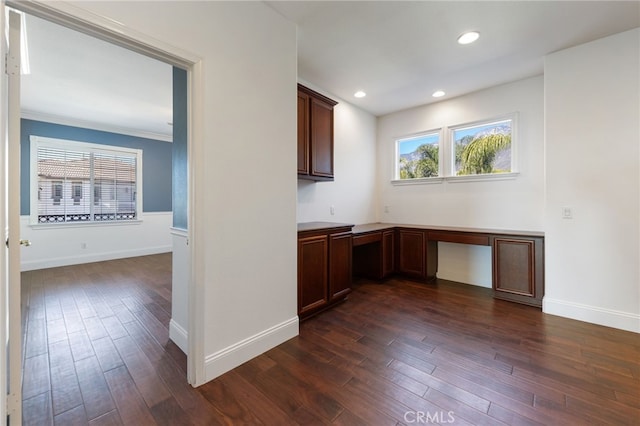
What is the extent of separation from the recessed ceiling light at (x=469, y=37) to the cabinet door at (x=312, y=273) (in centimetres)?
237

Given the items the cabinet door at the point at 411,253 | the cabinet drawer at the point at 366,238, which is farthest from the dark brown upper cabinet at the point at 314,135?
the cabinet door at the point at 411,253

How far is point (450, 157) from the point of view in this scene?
4043 mm

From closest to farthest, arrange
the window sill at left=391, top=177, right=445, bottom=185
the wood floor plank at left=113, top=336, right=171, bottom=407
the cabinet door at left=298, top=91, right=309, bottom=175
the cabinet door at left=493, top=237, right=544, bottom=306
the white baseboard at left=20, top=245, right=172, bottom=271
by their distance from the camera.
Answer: the wood floor plank at left=113, top=336, right=171, bottom=407
the cabinet door at left=298, top=91, right=309, bottom=175
the cabinet door at left=493, top=237, right=544, bottom=306
the window sill at left=391, top=177, right=445, bottom=185
the white baseboard at left=20, top=245, right=172, bottom=271

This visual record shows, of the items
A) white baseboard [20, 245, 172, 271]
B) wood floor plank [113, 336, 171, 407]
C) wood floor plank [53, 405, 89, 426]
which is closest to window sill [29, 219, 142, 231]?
white baseboard [20, 245, 172, 271]

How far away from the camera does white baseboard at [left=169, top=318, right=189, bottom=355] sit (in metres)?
2.13

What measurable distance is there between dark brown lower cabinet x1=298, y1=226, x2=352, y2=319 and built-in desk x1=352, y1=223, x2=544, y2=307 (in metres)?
0.43

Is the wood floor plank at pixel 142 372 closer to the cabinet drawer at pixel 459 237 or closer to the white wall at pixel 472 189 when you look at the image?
the cabinet drawer at pixel 459 237

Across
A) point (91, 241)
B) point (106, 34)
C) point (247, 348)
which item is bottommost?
point (247, 348)

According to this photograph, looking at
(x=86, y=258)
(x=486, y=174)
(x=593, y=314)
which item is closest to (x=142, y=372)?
(x=593, y=314)

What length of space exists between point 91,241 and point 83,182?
3.98ft

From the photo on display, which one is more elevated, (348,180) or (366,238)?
(348,180)

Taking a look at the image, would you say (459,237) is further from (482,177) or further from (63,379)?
(63,379)

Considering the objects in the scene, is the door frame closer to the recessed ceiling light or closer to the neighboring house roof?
the recessed ceiling light

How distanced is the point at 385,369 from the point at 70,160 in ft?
21.7
